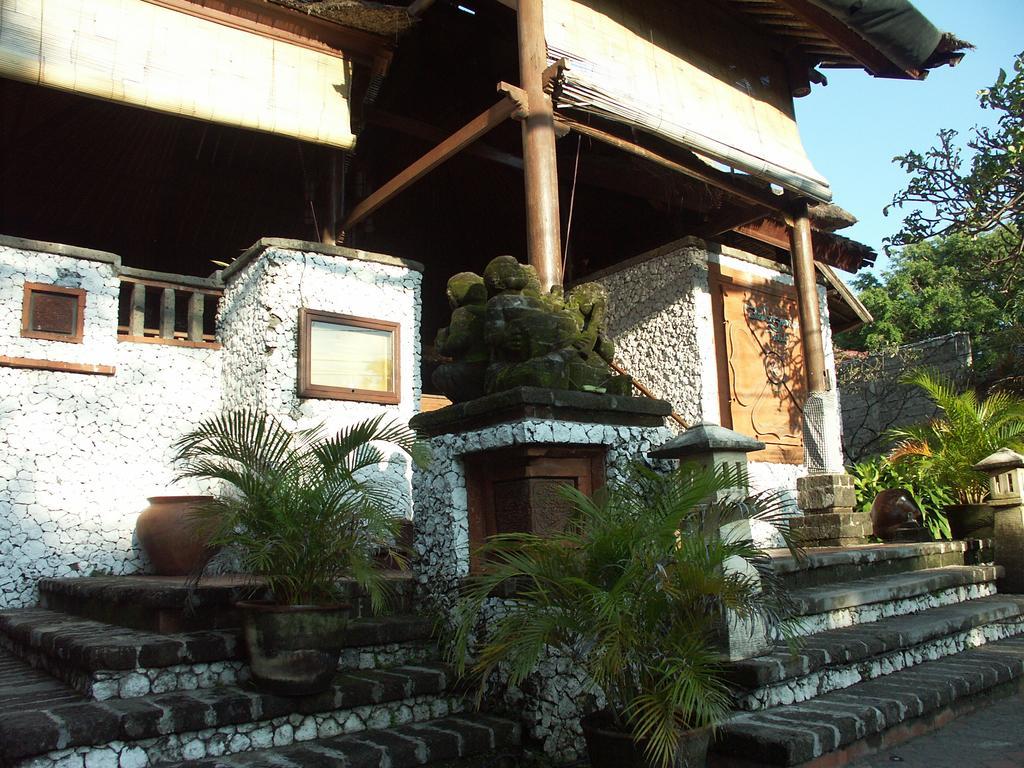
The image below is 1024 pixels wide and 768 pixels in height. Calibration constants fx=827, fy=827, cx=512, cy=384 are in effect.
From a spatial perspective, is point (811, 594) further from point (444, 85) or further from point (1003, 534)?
point (444, 85)

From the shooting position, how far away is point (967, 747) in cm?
326

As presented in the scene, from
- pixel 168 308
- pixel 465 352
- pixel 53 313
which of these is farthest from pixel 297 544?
pixel 168 308

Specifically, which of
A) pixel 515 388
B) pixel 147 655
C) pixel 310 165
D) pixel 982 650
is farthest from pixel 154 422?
pixel 982 650

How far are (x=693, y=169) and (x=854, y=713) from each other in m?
5.58

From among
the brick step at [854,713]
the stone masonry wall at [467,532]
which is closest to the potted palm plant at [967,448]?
the brick step at [854,713]

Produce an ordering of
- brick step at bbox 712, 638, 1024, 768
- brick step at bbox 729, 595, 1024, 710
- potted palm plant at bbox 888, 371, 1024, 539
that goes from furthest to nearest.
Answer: potted palm plant at bbox 888, 371, 1024, 539
brick step at bbox 729, 595, 1024, 710
brick step at bbox 712, 638, 1024, 768

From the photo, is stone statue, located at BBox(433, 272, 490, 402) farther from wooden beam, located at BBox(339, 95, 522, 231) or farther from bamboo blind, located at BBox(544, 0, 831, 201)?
bamboo blind, located at BBox(544, 0, 831, 201)

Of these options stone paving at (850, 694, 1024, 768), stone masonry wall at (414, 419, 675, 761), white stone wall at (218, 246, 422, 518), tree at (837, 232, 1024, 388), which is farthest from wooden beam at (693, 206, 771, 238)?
tree at (837, 232, 1024, 388)

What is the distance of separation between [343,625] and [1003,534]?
5.55 m

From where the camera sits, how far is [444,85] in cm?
967

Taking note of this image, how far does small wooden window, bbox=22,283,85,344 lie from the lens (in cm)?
597

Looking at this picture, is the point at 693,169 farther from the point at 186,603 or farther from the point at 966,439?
the point at 186,603

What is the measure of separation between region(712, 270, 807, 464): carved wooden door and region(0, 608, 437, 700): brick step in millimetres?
4979

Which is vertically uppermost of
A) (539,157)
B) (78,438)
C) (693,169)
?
(693,169)
